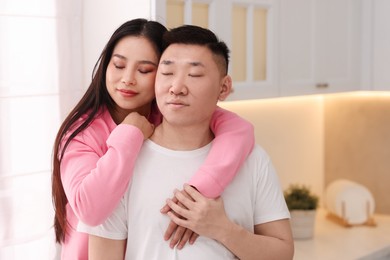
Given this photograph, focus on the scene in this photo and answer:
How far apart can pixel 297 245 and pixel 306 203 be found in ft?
0.71

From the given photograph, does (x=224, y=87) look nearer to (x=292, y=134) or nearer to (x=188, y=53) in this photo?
(x=188, y=53)

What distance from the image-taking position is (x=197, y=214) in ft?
5.00

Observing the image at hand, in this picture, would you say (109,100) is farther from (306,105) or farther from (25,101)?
(306,105)

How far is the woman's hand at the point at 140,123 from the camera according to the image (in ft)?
5.24

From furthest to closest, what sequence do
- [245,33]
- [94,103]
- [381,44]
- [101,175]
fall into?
[381,44]
[245,33]
[94,103]
[101,175]

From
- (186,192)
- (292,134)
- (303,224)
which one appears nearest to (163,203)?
(186,192)

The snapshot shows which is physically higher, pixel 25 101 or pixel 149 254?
pixel 25 101

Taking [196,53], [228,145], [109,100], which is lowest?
[228,145]

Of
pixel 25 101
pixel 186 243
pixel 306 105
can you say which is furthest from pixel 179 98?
pixel 306 105

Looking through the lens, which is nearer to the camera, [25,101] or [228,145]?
[228,145]

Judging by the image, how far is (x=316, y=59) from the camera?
274 cm

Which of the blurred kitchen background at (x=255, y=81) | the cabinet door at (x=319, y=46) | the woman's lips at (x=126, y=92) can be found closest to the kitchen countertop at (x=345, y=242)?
the blurred kitchen background at (x=255, y=81)

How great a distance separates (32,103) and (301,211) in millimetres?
1312

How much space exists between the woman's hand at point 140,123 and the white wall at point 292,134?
123 cm
